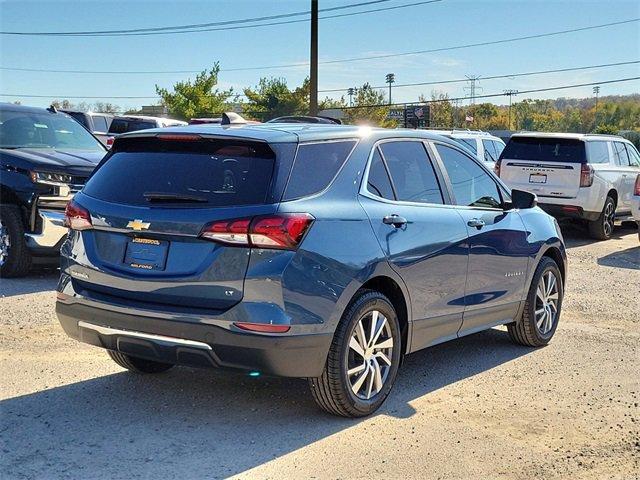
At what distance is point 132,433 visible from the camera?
4543 mm

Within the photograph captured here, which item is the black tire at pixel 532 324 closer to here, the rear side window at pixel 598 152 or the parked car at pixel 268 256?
the parked car at pixel 268 256

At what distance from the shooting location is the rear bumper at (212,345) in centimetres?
432

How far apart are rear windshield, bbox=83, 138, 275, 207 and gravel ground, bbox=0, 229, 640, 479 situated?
1.33 m

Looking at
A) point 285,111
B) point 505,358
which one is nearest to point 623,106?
point 285,111

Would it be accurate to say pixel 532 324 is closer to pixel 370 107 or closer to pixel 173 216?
pixel 173 216

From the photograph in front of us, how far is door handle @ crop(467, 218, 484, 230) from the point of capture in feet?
19.5

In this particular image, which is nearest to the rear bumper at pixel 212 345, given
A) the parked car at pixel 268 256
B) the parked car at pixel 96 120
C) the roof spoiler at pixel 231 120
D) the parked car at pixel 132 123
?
the parked car at pixel 268 256

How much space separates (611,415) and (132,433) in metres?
3.00

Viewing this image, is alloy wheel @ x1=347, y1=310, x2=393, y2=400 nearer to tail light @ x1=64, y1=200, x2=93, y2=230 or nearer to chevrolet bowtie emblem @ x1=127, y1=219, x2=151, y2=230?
chevrolet bowtie emblem @ x1=127, y1=219, x2=151, y2=230

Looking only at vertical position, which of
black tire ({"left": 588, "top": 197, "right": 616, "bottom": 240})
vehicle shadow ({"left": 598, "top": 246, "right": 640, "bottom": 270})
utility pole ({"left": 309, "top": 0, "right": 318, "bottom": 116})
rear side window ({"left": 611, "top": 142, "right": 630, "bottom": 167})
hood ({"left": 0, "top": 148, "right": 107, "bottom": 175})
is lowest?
vehicle shadow ({"left": 598, "top": 246, "right": 640, "bottom": 270})

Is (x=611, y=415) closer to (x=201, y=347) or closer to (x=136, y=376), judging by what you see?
(x=201, y=347)

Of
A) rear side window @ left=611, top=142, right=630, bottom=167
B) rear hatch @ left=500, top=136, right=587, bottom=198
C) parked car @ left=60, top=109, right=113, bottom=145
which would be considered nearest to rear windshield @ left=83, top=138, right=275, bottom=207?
rear hatch @ left=500, top=136, right=587, bottom=198

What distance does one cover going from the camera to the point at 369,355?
4922 millimetres

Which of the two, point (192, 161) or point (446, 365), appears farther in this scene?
point (446, 365)
